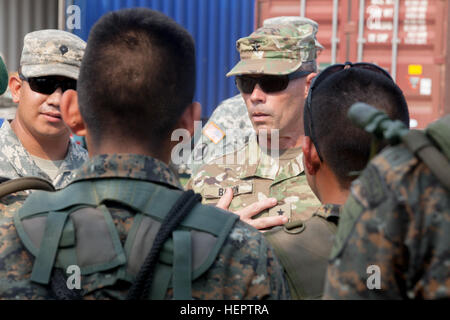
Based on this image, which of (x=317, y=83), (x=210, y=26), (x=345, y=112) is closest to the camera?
(x=345, y=112)

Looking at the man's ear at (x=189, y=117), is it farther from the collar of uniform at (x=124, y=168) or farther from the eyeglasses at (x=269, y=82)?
the eyeglasses at (x=269, y=82)

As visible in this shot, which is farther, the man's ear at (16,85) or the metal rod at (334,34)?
the metal rod at (334,34)

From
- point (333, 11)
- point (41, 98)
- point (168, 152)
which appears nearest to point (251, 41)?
point (41, 98)

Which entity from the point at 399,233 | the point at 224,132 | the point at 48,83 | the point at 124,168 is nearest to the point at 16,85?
the point at 48,83

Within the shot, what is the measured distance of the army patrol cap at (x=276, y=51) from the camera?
3477 mm

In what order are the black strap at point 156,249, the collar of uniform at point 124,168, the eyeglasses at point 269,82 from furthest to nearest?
1. the eyeglasses at point 269,82
2. the collar of uniform at point 124,168
3. the black strap at point 156,249

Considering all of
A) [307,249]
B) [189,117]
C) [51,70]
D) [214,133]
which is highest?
[189,117]

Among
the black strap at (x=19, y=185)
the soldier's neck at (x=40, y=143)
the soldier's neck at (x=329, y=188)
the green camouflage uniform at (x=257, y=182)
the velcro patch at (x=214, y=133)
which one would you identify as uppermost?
the black strap at (x=19, y=185)

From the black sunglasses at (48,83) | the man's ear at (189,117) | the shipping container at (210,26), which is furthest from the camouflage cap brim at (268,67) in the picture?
the shipping container at (210,26)

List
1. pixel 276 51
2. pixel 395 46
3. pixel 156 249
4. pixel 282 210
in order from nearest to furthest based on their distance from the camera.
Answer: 1. pixel 156 249
2. pixel 282 210
3. pixel 276 51
4. pixel 395 46

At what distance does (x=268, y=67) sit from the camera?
346 centimetres

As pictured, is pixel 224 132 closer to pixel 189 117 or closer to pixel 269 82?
pixel 269 82

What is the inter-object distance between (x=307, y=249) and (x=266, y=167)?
4.47ft

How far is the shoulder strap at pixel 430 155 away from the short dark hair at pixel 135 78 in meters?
0.70
